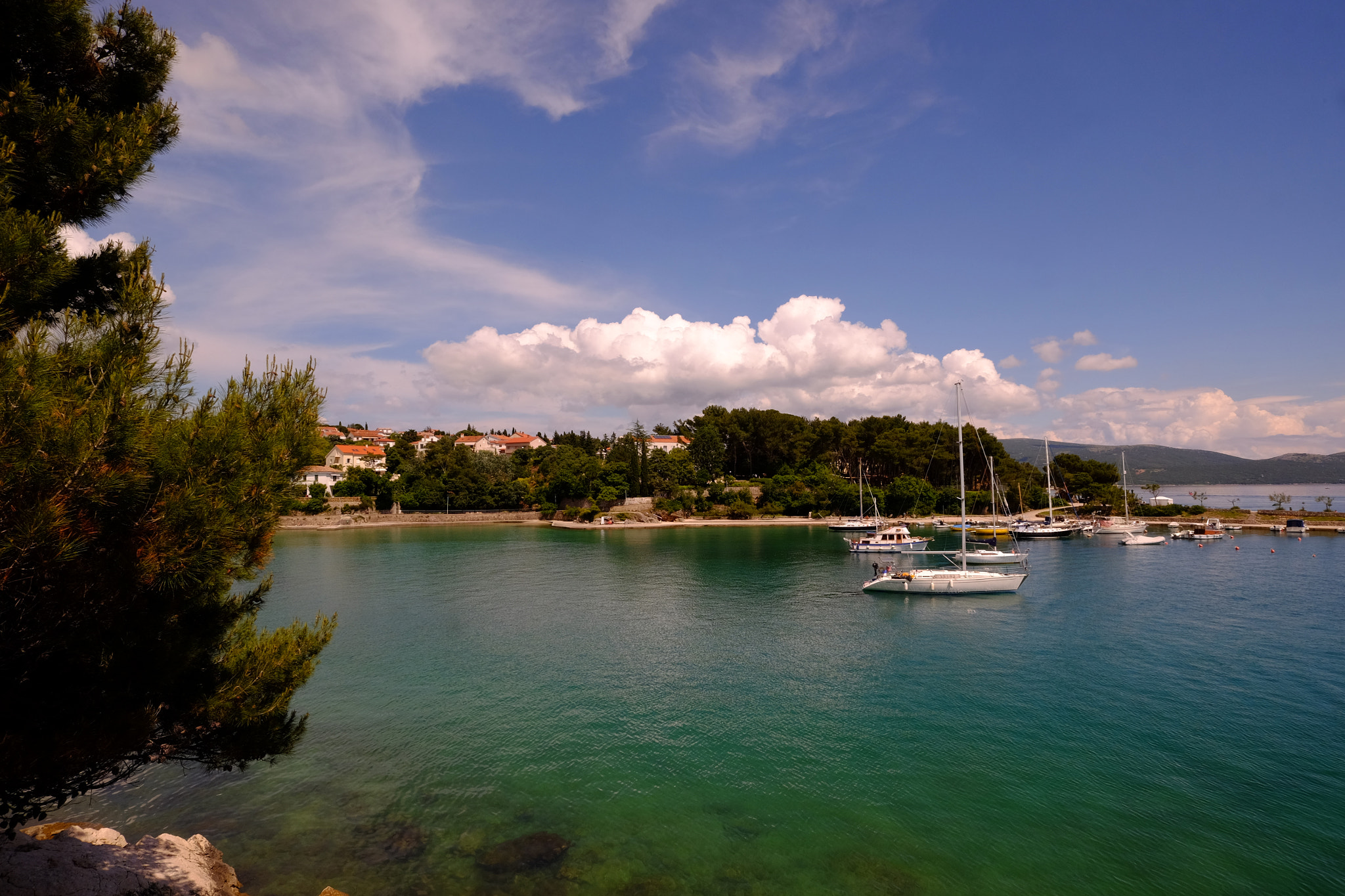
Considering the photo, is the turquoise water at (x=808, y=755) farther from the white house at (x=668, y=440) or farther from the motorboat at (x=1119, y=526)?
the white house at (x=668, y=440)

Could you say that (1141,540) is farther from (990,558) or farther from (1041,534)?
(990,558)

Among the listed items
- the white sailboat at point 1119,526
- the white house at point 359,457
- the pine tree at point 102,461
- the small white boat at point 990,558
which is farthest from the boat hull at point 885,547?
the white house at point 359,457

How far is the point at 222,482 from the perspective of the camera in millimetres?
5676

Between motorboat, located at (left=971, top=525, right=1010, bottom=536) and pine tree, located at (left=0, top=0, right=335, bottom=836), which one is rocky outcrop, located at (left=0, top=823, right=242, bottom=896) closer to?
pine tree, located at (left=0, top=0, right=335, bottom=836)

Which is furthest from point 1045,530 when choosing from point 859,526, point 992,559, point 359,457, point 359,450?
point 359,450

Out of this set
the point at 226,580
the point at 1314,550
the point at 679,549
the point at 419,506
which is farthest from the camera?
the point at 419,506

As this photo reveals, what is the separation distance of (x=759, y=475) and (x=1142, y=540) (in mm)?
53661

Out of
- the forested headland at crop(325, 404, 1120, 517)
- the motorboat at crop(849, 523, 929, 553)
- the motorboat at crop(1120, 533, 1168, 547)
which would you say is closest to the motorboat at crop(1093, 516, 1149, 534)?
the motorboat at crop(1120, 533, 1168, 547)

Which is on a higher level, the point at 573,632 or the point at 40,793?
the point at 40,793

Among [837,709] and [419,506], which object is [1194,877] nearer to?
[837,709]

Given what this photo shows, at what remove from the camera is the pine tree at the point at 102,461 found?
190 inches

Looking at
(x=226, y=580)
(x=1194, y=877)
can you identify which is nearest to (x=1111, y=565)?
(x=1194, y=877)

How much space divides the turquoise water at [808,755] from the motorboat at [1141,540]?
2627 cm

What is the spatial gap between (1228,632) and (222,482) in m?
35.4
